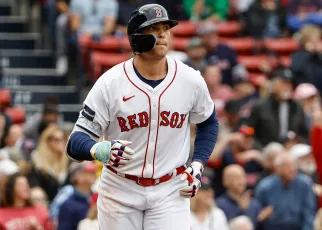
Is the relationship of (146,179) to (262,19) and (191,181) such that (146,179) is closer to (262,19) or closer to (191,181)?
(191,181)

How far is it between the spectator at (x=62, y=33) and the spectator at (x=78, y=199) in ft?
15.9

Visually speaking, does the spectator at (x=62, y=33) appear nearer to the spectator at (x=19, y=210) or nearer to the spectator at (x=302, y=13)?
the spectator at (x=302, y=13)

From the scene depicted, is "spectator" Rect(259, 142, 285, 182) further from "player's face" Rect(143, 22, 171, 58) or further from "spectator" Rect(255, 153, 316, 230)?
"player's face" Rect(143, 22, 171, 58)

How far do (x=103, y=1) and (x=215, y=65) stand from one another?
2.03 m

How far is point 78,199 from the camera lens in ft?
30.8

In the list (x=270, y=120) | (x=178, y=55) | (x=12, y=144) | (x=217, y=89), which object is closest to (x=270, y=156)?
(x=270, y=120)

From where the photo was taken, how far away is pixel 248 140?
437 inches

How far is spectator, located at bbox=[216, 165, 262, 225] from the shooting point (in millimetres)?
9781

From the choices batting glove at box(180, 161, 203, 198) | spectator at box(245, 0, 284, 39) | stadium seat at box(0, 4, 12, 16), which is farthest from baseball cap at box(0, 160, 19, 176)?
stadium seat at box(0, 4, 12, 16)

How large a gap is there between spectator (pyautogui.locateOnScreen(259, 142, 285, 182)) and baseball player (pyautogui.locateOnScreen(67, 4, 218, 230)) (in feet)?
14.0

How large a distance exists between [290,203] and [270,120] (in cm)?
180

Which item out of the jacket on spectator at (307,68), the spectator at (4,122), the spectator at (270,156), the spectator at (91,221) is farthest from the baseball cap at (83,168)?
the jacket on spectator at (307,68)

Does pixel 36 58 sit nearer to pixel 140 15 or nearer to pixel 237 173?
pixel 237 173

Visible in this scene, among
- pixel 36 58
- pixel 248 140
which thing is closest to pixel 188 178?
pixel 248 140
